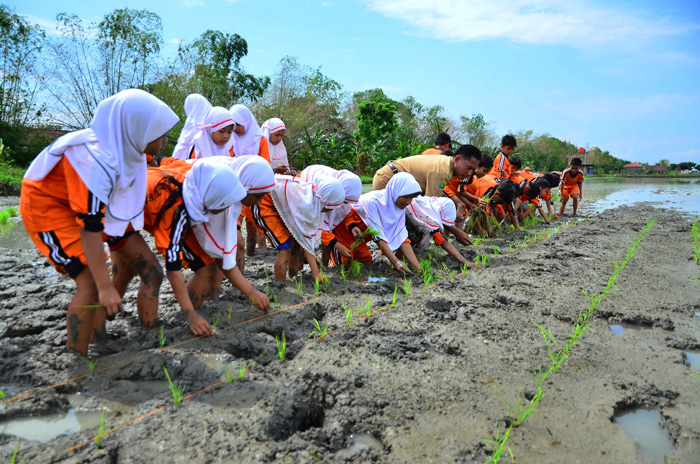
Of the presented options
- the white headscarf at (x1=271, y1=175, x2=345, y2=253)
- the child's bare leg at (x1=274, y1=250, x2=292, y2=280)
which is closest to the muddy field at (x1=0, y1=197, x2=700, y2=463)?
the child's bare leg at (x1=274, y1=250, x2=292, y2=280)

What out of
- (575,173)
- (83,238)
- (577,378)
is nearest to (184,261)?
(83,238)

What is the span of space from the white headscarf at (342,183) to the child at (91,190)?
5.83 feet

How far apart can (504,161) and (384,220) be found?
13.7 ft

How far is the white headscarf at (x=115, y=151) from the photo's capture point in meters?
2.15

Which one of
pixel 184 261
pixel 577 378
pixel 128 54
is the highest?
pixel 128 54

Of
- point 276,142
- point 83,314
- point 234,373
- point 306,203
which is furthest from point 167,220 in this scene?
point 276,142

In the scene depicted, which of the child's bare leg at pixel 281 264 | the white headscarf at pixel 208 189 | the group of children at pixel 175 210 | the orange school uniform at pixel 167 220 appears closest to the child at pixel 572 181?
the group of children at pixel 175 210

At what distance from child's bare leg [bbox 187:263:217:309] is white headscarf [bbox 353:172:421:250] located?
166 centimetres

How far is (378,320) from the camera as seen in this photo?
10.2 ft

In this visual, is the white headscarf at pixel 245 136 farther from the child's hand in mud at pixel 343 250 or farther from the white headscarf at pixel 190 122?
the child's hand in mud at pixel 343 250

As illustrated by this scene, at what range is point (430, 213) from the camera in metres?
4.85

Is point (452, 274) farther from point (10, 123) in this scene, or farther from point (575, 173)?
point (10, 123)

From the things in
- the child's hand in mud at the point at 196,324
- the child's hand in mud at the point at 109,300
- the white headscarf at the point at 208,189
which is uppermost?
the white headscarf at the point at 208,189

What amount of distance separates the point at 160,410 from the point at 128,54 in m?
16.9
